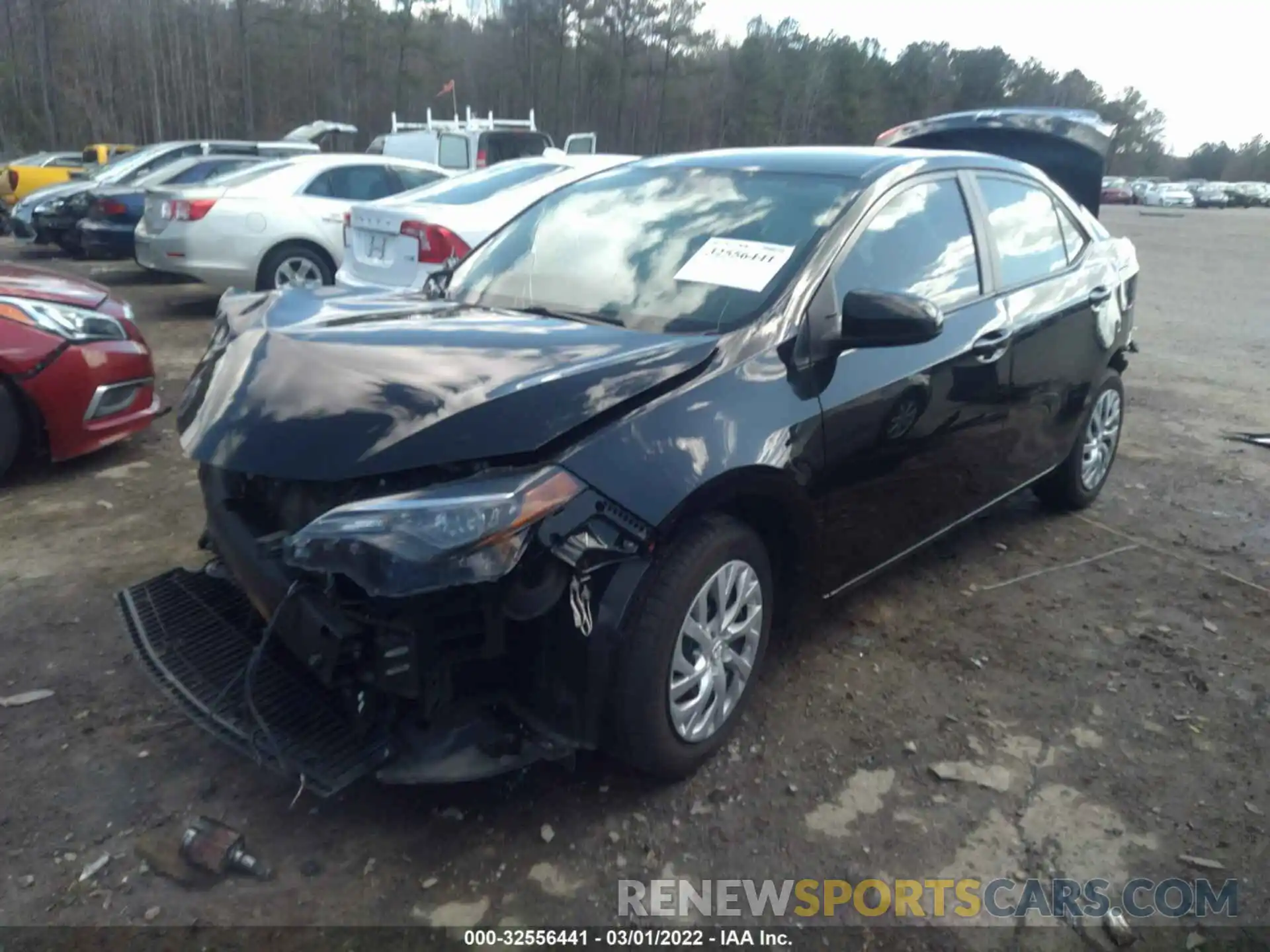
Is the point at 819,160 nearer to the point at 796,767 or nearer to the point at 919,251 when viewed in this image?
the point at 919,251

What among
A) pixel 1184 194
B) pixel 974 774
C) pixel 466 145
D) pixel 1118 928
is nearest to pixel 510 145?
pixel 466 145

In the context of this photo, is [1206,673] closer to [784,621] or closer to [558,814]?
[784,621]

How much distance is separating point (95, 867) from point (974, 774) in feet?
7.77

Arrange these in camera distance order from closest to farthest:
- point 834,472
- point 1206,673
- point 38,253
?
point 834,472 → point 1206,673 → point 38,253

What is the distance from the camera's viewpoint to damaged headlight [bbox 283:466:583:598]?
2088mm

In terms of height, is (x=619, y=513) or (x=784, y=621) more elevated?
(x=619, y=513)

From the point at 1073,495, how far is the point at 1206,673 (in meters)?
1.51

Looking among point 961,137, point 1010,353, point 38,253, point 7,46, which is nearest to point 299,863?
point 1010,353

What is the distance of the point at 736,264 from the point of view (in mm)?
3088

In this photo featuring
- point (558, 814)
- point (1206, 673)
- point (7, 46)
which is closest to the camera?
point (558, 814)

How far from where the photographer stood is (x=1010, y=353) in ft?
12.5

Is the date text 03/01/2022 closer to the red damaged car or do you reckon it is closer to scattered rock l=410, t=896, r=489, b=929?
scattered rock l=410, t=896, r=489, b=929

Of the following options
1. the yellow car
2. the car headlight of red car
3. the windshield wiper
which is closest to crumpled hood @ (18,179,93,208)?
the yellow car

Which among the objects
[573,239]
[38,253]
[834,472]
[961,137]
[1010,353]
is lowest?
[38,253]
